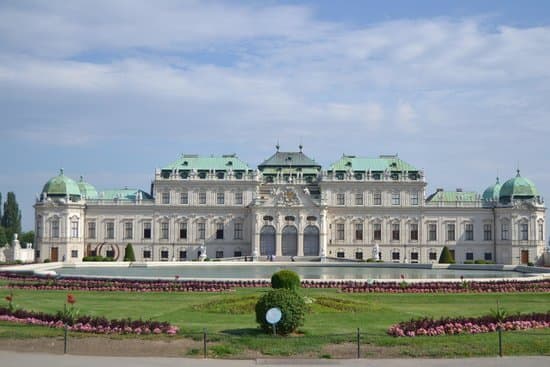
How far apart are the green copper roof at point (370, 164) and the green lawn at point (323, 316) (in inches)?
2099

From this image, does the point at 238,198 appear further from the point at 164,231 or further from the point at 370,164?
the point at 370,164

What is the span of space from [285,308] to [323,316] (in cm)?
555

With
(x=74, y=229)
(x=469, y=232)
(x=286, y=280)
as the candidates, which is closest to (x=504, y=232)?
(x=469, y=232)

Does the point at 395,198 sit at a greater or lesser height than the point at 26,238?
greater

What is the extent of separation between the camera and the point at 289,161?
90.6 m

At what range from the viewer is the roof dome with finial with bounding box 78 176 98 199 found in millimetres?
89562

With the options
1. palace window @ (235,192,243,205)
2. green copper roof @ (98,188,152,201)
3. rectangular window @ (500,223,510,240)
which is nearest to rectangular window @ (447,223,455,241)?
rectangular window @ (500,223,510,240)

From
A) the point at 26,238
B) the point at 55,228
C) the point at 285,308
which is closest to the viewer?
the point at 285,308

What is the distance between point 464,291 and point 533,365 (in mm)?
18651

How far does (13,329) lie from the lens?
21297 millimetres

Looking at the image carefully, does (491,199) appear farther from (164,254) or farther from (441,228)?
(164,254)

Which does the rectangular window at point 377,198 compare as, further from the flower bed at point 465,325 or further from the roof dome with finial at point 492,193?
the flower bed at point 465,325

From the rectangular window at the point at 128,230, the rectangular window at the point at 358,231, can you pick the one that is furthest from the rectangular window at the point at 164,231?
the rectangular window at the point at 358,231

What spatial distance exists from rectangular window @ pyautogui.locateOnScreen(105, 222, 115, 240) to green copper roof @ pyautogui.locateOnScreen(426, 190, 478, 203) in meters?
34.7
